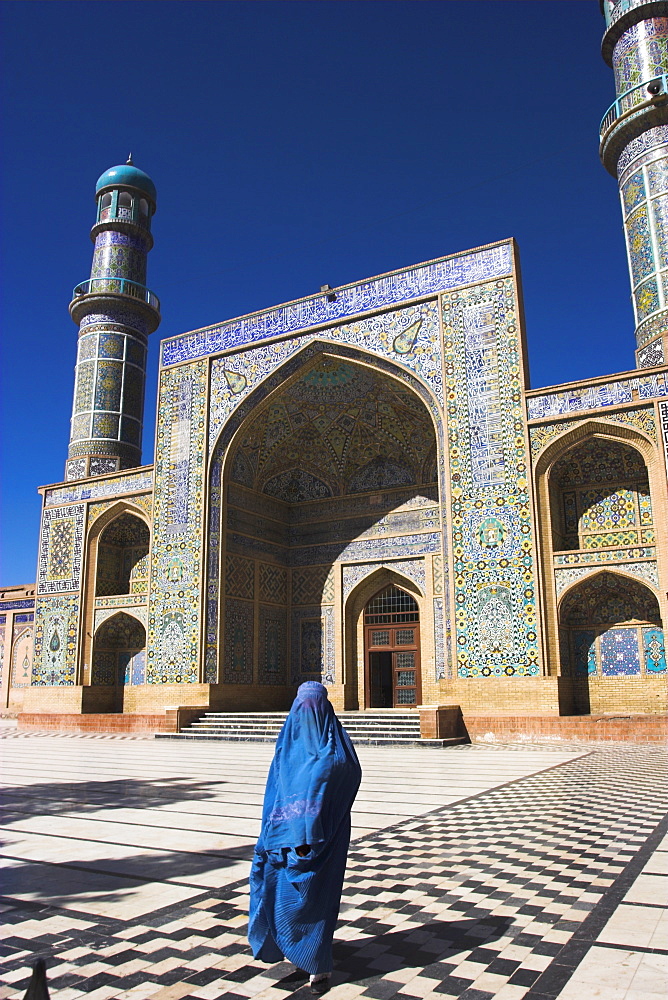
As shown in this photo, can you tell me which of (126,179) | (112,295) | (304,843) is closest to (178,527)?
(112,295)

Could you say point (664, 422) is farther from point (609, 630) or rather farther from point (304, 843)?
point (304, 843)

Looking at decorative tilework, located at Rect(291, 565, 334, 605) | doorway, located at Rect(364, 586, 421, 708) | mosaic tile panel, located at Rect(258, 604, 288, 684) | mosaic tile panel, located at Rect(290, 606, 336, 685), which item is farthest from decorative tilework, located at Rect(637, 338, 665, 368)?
mosaic tile panel, located at Rect(258, 604, 288, 684)

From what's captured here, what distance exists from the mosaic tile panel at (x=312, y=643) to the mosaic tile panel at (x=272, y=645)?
17 centimetres

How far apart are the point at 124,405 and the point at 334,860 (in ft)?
53.1

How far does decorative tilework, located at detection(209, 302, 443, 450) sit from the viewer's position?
12203mm

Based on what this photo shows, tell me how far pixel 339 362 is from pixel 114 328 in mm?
6990

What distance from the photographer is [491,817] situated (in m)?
4.43

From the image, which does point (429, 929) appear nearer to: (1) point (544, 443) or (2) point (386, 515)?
(1) point (544, 443)

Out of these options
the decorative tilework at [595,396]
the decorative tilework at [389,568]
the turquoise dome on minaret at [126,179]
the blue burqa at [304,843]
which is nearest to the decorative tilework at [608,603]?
the decorative tilework at [595,396]

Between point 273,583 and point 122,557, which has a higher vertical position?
point 122,557

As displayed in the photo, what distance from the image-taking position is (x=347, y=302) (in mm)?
13188

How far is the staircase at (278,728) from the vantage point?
33.1 feet

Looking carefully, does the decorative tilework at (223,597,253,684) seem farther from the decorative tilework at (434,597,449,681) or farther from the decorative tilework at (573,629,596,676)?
the decorative tilework at (573,629,596,676)

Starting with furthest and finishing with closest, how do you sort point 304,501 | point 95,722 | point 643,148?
point 304,501 → point 95,722 → point 643,148
